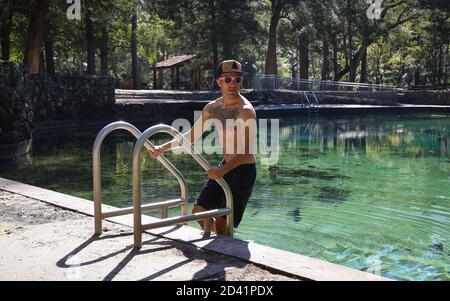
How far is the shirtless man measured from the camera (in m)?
4.30

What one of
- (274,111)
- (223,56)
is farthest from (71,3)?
(223,56)

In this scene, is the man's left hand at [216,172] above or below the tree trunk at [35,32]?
below

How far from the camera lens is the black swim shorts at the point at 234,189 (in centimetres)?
459

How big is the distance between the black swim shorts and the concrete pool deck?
270 mm

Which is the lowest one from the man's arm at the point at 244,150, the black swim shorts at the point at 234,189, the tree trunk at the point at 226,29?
the black swim shorts at the point at 234,189

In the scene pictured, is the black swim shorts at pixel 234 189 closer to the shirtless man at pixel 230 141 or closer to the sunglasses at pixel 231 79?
the shirtless man at pixel 230 141

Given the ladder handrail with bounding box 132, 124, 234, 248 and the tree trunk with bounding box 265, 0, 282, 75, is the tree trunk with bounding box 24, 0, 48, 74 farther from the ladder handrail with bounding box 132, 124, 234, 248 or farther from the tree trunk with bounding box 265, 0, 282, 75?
the ladder handrail with bounding box 132, 124, 234, 248

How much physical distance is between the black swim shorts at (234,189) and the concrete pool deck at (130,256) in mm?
270

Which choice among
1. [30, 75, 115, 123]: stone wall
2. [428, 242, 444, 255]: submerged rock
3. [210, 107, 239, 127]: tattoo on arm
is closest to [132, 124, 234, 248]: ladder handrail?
[210, 107, 239, 127]: tattoo on arm

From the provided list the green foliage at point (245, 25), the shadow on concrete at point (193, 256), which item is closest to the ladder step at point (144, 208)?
the shadow on concrete at point (193, 256)

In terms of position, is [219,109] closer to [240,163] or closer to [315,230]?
[240,163]

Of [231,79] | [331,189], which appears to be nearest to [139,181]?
[231,79]

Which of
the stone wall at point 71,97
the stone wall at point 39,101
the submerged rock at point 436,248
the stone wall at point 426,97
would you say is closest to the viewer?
the submerged rock at point 436,248

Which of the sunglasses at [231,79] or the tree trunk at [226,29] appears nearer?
the sunglasses at [231,79]
